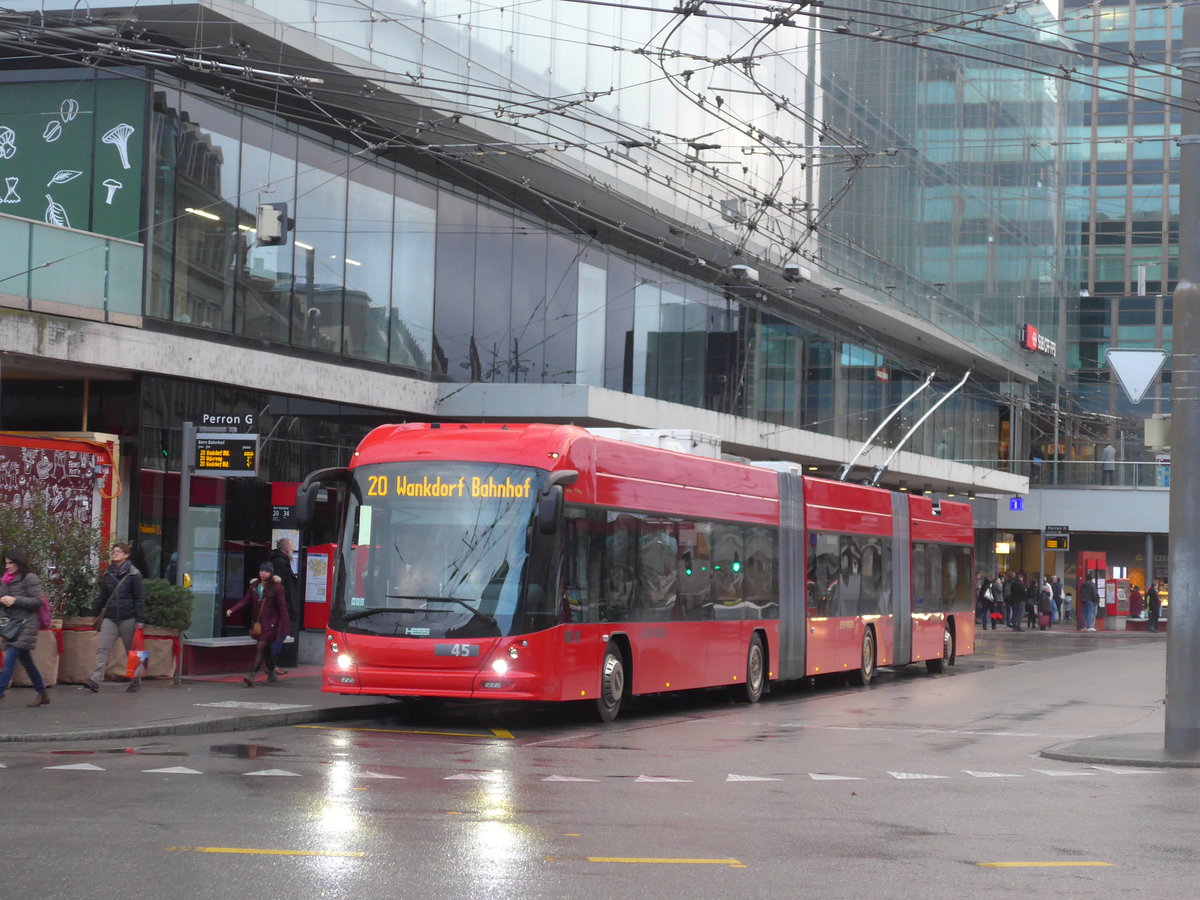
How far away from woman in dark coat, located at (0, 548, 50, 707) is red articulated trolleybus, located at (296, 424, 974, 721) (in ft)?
9.11

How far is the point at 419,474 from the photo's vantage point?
16922 mm

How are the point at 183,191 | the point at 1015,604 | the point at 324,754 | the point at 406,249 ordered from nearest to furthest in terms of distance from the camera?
the point at 324,754, the point at 183,191, the point at 406,249, the point at 1015,604

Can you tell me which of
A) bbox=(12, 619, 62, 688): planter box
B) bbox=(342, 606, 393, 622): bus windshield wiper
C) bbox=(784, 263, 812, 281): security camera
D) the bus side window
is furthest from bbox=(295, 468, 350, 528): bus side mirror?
bbox=(784, 263, 812, 281): security camera

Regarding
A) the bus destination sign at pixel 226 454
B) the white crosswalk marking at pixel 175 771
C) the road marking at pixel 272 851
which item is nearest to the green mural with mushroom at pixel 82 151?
the bus destination sign at pixel 226 454

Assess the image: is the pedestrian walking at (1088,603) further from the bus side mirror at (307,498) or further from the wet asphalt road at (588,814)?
the bus side mirror at (307,498)

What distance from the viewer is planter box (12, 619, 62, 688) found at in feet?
60.6

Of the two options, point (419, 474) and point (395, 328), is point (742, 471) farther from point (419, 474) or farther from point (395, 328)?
point (395, 328)

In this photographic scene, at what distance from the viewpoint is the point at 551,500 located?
1603 centimetres

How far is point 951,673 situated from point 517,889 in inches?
930

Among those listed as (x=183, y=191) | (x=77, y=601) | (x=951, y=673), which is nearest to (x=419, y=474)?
(x=77, y=601)

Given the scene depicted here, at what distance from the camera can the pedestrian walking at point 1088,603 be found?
52969 millimetres

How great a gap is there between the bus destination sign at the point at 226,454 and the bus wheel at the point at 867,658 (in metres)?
10.7

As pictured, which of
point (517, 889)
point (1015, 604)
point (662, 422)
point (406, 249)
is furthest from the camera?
point (1015, 604)

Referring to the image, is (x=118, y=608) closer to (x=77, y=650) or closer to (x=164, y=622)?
(x=77, y=650)
